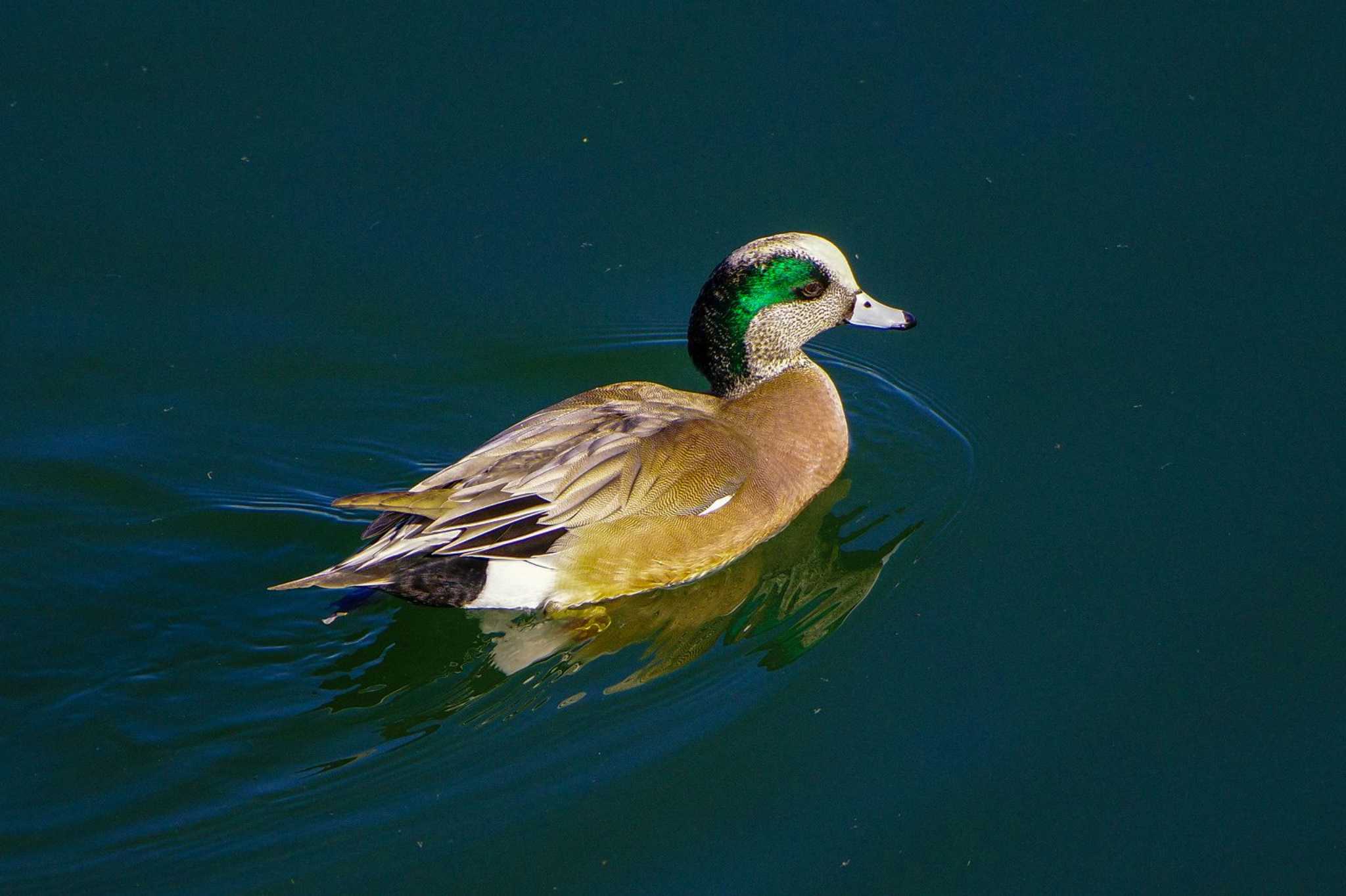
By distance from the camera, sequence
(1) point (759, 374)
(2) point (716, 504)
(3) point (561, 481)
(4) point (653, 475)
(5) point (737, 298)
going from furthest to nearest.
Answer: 1. (1) point (759, 374)
2. (5) point (737, 298)
3. (2) point (716, 504)
4. (4) point (653, 475)
5. (3) point (561, 481)

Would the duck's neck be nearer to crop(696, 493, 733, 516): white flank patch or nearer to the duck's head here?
the duck's head

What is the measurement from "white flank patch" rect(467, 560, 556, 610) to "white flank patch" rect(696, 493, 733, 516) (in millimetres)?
637

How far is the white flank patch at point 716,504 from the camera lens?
6.21 metres

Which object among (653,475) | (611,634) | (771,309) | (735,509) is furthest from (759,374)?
(611,634)

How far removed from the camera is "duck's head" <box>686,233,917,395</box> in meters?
6.70

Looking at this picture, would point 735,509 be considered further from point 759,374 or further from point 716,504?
point 759,374

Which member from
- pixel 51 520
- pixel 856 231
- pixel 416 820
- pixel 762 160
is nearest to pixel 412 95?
pixel 762 160

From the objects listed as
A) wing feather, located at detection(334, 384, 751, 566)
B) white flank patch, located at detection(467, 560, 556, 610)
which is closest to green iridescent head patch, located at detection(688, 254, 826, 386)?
wing feather, located at detection(334, 384, 751, 566)

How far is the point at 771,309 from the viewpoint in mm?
6781

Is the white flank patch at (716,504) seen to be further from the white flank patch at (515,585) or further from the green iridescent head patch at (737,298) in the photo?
the green iridescent head patch at (737,298)

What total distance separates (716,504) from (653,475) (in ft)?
0.96

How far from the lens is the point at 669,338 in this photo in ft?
24.4

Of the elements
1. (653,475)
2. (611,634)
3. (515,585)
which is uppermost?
(653,475)

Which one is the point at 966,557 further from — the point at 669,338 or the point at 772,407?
the point at 669,338
